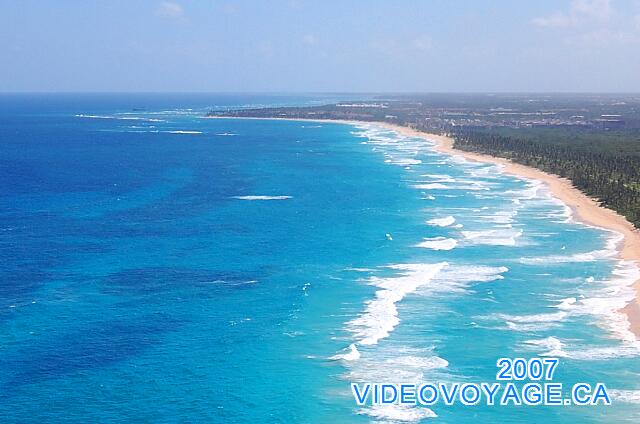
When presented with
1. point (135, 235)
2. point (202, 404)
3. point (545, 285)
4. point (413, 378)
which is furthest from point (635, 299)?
point (135, 235)

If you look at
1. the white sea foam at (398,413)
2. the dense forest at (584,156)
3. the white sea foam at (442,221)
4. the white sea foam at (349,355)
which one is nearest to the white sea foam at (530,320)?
the white sea foam at (349,355)

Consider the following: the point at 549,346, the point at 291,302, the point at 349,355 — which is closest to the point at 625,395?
the point at 549,346

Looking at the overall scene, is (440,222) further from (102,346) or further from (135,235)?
(102,346)

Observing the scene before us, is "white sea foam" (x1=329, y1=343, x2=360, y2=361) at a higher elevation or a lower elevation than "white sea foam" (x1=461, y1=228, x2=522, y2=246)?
lower

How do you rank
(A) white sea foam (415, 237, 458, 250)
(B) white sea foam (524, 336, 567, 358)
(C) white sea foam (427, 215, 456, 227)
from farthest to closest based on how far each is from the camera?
(C) white sea foam (427, 215, 456, 227) < (A) white sea foam (415, 237, 458, 250) < (B) white sea foam (524, 336, 567, 358)

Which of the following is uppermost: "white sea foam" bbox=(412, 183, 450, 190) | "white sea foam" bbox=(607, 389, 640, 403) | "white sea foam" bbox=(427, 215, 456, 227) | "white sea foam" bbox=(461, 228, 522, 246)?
"white sea foam" bbox=(412, 183, 450, 190)

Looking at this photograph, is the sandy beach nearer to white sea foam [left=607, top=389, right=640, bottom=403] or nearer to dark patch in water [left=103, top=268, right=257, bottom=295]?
white sea foam [left=607, top=389, right=640, bottom=403]

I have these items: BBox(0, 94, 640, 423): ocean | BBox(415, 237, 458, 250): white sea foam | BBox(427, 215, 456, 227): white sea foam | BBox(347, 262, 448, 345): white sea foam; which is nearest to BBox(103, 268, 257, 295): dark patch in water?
BBox(0, 94, 640, 423): ocean
